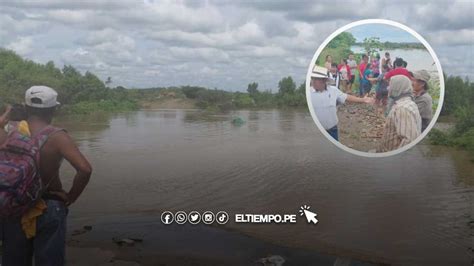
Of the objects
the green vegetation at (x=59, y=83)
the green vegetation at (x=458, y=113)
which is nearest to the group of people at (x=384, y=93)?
the green vegetation at (x=458, y=113)

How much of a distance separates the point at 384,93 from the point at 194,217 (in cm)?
143

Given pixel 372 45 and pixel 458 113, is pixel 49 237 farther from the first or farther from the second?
pixel 458 113

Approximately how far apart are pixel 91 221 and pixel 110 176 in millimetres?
330

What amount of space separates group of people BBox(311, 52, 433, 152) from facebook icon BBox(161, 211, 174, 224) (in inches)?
44.5

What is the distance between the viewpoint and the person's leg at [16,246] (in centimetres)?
298

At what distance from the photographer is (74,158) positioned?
2.95 metres

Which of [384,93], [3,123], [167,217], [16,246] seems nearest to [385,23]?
[384,93]

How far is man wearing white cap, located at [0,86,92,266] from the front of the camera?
2934mm

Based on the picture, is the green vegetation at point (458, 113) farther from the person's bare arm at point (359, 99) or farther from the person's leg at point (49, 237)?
the person's leg at point (49, 237)

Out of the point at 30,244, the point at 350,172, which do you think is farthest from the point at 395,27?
the point at 30,244

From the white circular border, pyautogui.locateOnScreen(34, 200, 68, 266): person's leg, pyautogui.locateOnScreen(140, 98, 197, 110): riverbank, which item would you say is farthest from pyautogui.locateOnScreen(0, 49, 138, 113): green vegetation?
the white circular border

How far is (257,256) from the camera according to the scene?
3.29m

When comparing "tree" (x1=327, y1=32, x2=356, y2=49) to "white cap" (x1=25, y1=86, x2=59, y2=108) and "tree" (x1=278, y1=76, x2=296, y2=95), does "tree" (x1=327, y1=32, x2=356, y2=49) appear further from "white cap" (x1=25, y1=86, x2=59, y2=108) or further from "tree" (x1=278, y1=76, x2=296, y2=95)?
"white cap" (x1=25, y1=86, x2=59, y2=108)

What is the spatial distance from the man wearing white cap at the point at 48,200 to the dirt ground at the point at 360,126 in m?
1.59
